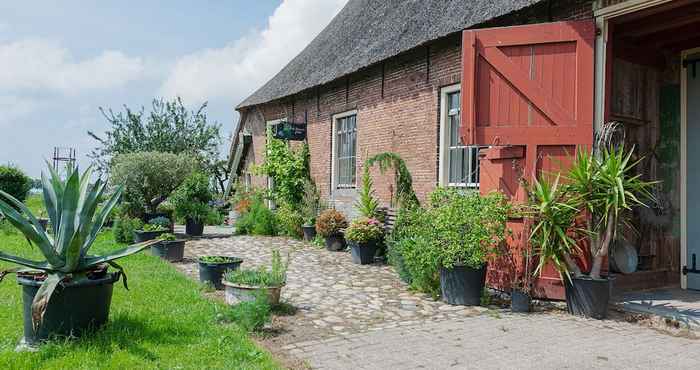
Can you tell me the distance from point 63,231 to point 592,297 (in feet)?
16.2

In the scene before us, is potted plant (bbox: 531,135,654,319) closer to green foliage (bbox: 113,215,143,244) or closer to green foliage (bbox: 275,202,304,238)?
green foliage (bbox: 275,202,304,238)

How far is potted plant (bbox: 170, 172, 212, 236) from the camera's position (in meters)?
12.6

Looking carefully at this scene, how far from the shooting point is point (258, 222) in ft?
43.8

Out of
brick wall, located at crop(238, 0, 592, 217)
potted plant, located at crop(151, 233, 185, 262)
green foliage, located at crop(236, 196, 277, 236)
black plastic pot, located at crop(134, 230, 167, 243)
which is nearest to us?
brick wall, located at crop(238, 0, 592, 217)

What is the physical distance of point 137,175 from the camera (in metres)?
12.4

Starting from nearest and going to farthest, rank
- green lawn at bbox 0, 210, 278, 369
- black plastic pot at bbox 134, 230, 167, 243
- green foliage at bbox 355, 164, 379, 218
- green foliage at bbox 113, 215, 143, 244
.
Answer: green lawn at bbox 0, 210, 278, 369 < black plastic pot at bbox 134, 230, 167, 243 < green foliage at bbox 355, 164, 379, 218 < green foliage at bbox 113, 215, 143, 244

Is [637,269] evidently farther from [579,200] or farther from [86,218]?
[86,218]

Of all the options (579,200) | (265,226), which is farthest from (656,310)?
(265,226)

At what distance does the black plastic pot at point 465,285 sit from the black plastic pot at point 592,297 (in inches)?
38.6

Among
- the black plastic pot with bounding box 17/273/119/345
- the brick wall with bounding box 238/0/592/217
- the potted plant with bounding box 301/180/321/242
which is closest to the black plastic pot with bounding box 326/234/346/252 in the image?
the brick wall with bounding box 238/0/592/217

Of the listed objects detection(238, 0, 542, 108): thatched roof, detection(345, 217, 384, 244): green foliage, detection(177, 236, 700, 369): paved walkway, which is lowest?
detection(177, 236, 700, 369): paved walkway

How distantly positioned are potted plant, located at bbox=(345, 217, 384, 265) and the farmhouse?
1115mm

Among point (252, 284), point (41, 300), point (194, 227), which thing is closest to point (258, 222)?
point (194, 227)

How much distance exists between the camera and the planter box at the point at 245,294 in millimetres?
5114
